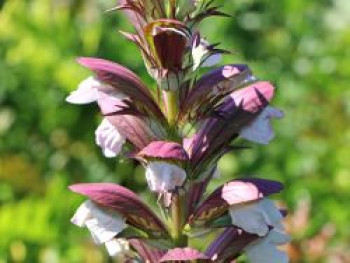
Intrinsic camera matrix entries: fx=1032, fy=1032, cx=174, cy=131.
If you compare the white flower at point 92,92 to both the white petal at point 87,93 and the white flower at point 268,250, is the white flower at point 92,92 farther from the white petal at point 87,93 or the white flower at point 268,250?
the white flower at point 268,250

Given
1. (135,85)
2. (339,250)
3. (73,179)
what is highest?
(135,85)

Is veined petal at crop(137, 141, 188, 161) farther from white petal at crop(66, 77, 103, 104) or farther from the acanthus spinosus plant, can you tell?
white petal at crop(66, 77, 103, 104)

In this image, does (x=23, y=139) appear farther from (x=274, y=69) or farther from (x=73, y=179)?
(x=274, y=69)

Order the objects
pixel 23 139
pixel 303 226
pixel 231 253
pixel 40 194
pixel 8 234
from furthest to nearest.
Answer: pixel 23 139 → pixel 40 194 → pixel 8 234 → pixel 303 226 → pixel 231 253

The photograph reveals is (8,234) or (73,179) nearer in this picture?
(8,234)

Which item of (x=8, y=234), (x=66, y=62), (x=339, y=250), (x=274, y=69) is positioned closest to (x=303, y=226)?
(x=339, y=250)

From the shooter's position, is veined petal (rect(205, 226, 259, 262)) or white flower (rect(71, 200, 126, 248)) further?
veined petal (rect(205, 226, 259, 262))

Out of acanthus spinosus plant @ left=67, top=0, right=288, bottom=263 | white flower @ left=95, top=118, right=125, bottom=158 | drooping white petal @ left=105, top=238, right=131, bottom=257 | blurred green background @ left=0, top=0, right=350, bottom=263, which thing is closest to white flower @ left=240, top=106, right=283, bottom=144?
acanthus spinosus plant @ left=67, top=0, right=288, bottom=263
